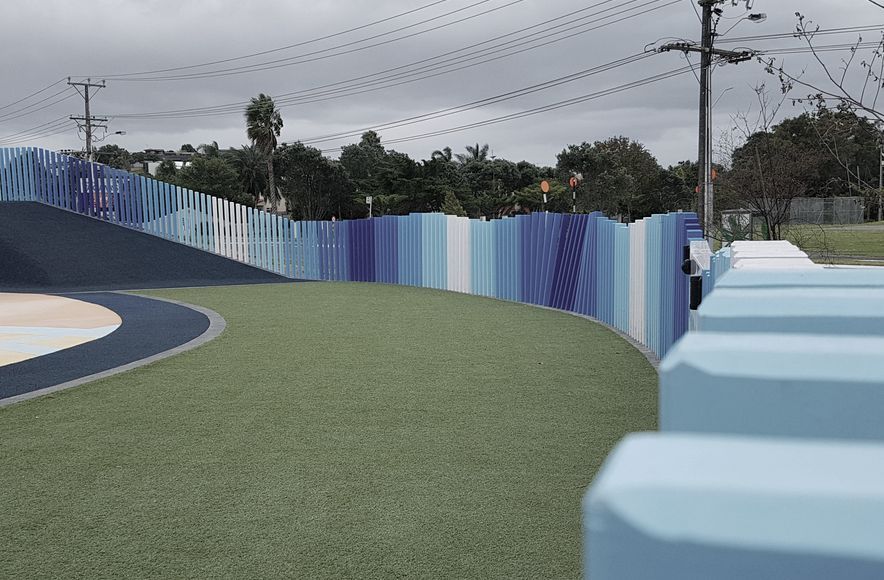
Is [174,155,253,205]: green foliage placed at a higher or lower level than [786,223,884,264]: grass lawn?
higher

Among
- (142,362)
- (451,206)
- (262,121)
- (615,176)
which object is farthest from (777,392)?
(262,121)

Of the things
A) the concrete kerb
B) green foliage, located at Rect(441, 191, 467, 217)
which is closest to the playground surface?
the concrete kerb

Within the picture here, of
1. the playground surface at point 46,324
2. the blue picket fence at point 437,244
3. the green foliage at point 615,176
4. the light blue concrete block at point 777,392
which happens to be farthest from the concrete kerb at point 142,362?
the green foliage at point 615,176

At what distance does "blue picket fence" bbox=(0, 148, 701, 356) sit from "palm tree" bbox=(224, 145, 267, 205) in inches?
2026

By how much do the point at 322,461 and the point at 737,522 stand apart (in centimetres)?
466

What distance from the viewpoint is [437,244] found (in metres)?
17.3

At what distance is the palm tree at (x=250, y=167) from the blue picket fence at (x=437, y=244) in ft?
169

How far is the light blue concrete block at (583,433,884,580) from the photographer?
0.47m

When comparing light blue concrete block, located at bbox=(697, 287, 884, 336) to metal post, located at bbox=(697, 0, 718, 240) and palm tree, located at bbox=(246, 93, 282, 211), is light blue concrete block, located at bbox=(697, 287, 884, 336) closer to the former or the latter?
metal post, located at bbox=(697, 0, 718, 240)

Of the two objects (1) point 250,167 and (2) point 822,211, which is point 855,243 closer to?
(2) point 822,211

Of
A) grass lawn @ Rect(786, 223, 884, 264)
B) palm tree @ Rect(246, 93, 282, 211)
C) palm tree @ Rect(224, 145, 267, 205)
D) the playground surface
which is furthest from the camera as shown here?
palm tree @ Rect(224, 145, 267, 205)

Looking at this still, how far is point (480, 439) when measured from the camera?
5.40m

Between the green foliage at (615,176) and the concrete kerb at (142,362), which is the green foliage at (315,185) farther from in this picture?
the concrete kerb at (142,362)

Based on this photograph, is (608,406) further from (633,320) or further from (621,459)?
(621,459)
